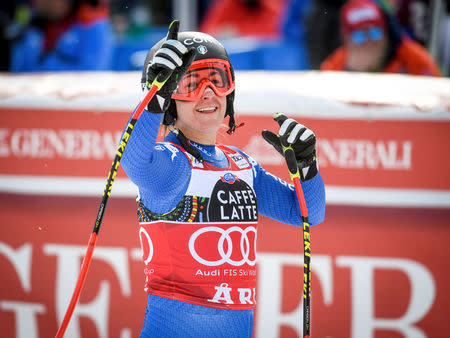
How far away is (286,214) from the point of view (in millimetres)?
2371

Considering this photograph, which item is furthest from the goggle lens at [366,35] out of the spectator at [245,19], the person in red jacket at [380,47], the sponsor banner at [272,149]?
the spectator at [245,19]

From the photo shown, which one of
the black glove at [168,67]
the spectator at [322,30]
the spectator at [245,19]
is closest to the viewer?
the black glove at [168,67]

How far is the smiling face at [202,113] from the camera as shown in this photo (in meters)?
2.12

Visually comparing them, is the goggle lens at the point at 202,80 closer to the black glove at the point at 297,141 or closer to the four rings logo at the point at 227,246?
the black glove at the point at 297,141

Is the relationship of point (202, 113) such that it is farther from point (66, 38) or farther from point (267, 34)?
point (267, 34)

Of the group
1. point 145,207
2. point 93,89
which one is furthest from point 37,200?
point 145,207

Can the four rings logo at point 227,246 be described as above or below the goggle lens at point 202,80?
below

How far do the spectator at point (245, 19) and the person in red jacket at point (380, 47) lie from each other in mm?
2639

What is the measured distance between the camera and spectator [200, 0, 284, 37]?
7262mm

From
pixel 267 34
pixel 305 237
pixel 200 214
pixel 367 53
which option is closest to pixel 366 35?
pixel 367 53

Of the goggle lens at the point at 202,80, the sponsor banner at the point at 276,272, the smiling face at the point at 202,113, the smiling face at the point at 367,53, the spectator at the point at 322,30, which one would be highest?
the spectator at the point at 322,30

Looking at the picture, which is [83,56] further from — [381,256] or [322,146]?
[381,256]

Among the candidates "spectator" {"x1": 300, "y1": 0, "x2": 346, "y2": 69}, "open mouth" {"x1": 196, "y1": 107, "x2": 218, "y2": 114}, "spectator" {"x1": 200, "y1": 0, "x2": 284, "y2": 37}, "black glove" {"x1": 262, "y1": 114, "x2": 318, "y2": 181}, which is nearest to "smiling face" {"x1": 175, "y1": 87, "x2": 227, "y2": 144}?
"open mouth" {"x1": 196, "y1": 107, "x2": 218, "y2": 114}

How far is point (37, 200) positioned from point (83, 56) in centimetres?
191
